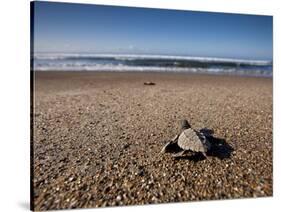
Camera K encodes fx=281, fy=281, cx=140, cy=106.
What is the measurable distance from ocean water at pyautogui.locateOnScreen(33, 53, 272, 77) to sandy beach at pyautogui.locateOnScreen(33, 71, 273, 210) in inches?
7.0

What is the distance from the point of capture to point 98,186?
2.14 metres

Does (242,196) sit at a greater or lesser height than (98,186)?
lesser

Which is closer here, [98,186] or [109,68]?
[98,186]

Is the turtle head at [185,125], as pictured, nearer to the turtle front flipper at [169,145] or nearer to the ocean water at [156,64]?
the turtle front flipper at [169,145]

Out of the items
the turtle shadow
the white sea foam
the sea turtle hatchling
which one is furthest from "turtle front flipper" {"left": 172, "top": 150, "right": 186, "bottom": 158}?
the white sea foam

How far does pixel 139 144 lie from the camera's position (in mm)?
2506

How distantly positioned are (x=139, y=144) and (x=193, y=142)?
0.48m

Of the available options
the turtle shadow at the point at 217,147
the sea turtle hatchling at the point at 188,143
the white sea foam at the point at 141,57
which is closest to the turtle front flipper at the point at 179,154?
the sea turtle hatchling at the point at 188,143

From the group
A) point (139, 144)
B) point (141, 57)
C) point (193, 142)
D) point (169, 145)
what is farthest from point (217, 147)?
point (141, 57)

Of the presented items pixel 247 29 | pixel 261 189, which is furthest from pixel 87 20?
pixel 261 189

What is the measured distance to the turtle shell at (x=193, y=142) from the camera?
7.75 feet

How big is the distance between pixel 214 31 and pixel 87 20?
1.23 meters

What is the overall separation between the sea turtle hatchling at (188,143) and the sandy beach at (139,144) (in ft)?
0.28
